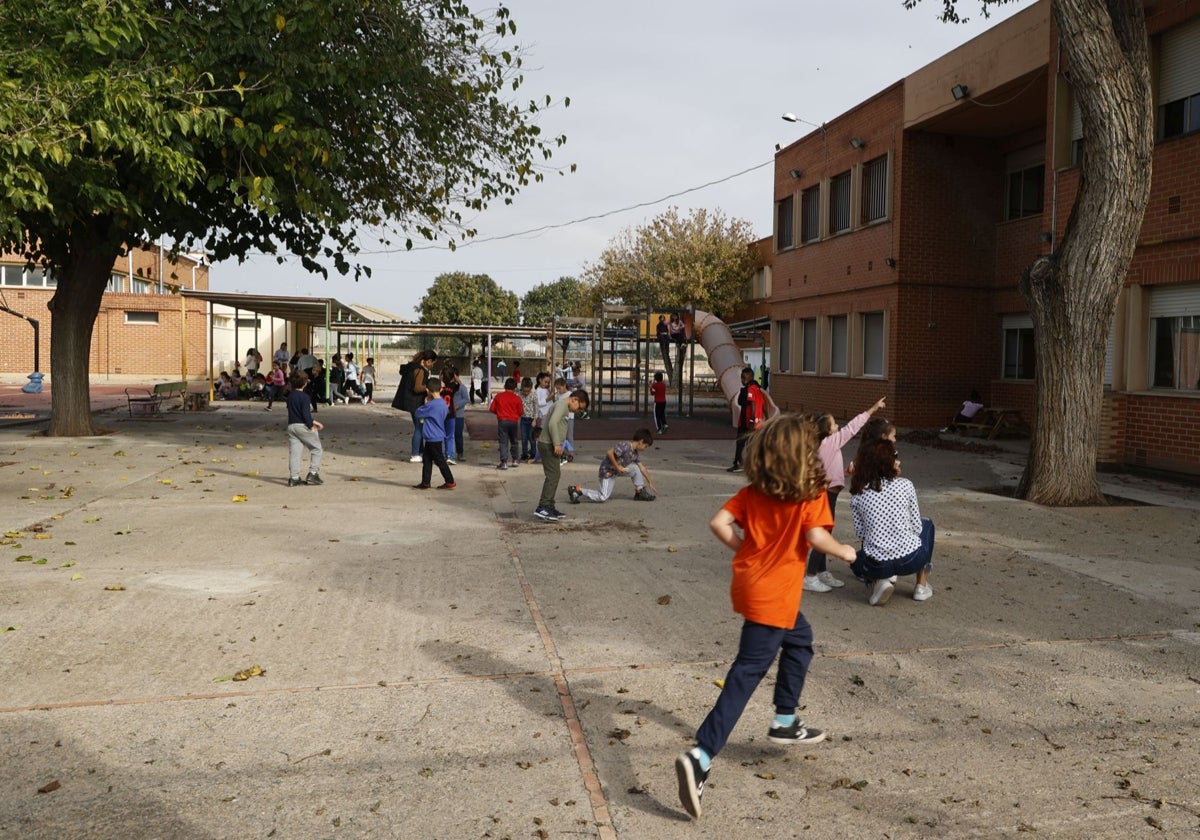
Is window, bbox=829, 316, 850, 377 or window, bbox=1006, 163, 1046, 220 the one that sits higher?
window, bbox=1006, 163, 1046, 220

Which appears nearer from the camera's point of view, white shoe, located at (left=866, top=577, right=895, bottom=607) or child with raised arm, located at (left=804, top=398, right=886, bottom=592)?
white shoe, located at (left=866, top=577, right=895, bottom=607)

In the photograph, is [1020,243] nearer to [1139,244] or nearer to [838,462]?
[1139,244]

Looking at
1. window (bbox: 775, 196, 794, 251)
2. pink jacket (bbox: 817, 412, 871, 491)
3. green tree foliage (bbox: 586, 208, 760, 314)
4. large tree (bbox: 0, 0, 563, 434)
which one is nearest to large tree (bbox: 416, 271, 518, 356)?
green tree foliage (bbox: 586, 208, 760, 314)

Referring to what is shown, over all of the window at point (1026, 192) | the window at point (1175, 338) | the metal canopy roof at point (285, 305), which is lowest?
the window at point (1175, 338)

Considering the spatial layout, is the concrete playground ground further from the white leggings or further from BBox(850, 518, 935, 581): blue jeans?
the white leggings

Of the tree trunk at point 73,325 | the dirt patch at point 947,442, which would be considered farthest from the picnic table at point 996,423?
the tree trunk at point 73,325

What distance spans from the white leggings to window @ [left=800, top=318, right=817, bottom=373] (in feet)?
51.3

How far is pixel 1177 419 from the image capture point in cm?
1400

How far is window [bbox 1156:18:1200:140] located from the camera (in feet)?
45.9

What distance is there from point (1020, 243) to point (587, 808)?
Result: 67.3ft

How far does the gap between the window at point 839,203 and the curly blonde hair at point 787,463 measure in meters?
21.9

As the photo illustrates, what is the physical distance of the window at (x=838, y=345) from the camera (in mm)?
25062

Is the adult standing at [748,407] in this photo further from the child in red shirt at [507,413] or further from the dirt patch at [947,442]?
the dirt patch at [947,442]

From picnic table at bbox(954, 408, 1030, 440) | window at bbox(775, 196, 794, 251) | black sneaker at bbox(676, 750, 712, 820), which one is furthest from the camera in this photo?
window at bbox(775, 196, 794, 251)
